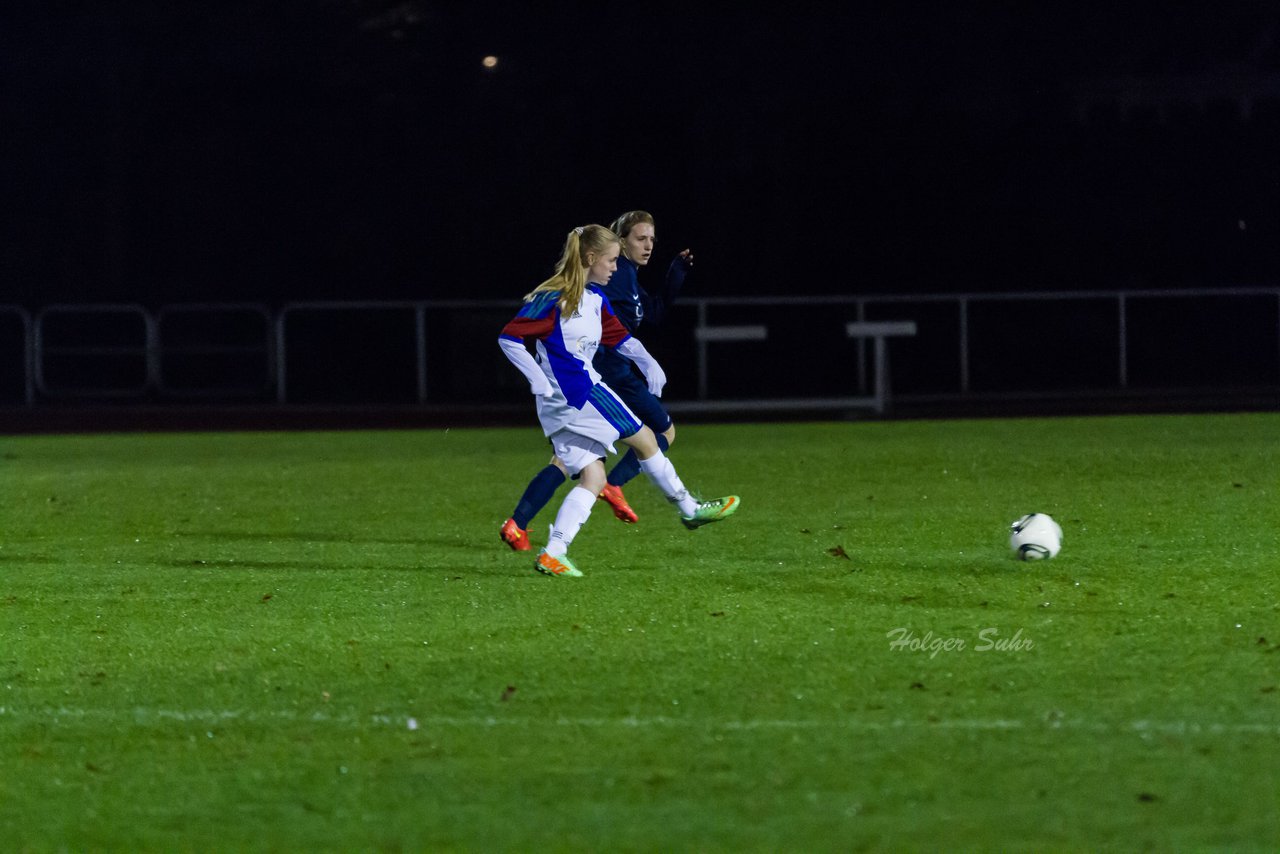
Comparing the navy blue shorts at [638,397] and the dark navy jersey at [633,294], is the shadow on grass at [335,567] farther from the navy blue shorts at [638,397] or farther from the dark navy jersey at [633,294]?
the dark navy jersey at [633,294]

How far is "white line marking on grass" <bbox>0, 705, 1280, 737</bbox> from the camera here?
5453 mm

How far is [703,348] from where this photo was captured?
24.1 meters

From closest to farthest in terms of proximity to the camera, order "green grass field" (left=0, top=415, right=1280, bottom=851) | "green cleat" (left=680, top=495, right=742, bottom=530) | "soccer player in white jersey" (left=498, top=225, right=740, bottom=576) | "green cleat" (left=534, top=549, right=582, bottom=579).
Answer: "green grass field" (left=0, top=415, right=1280, bottom=851) < "green cleat" (left=534, top=549, right=582, bottom=579) < "soccer player in white jersey" (left=498, top=225, right=740, bottom=576) < "green cleat" (left=680, top=495, right=742, bottom=530)

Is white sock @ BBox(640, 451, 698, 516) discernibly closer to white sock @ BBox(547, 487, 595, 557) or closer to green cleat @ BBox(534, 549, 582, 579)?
white sock @ BBox(547, 487, 595, 557)

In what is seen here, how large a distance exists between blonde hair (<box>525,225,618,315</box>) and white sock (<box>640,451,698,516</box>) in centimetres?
116

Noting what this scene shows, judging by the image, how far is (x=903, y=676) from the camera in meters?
6.27

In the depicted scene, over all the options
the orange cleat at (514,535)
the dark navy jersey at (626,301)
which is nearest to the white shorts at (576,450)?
the orange cleat at (514,535)

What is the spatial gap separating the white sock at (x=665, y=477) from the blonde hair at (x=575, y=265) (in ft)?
3.81

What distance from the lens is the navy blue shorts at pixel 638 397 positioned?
10558mm

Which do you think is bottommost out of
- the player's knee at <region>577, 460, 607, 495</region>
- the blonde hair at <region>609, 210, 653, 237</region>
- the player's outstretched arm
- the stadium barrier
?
the stadium barrier

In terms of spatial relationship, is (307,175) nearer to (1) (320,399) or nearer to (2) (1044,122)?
(1) (320,399)

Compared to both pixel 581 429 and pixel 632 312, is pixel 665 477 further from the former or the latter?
pixel 632 312

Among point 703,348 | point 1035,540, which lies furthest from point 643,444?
point 703,348

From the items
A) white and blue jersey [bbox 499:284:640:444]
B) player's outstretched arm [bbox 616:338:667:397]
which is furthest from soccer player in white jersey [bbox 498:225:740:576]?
player's outstretched arm [bbox 616:338:667:397]
